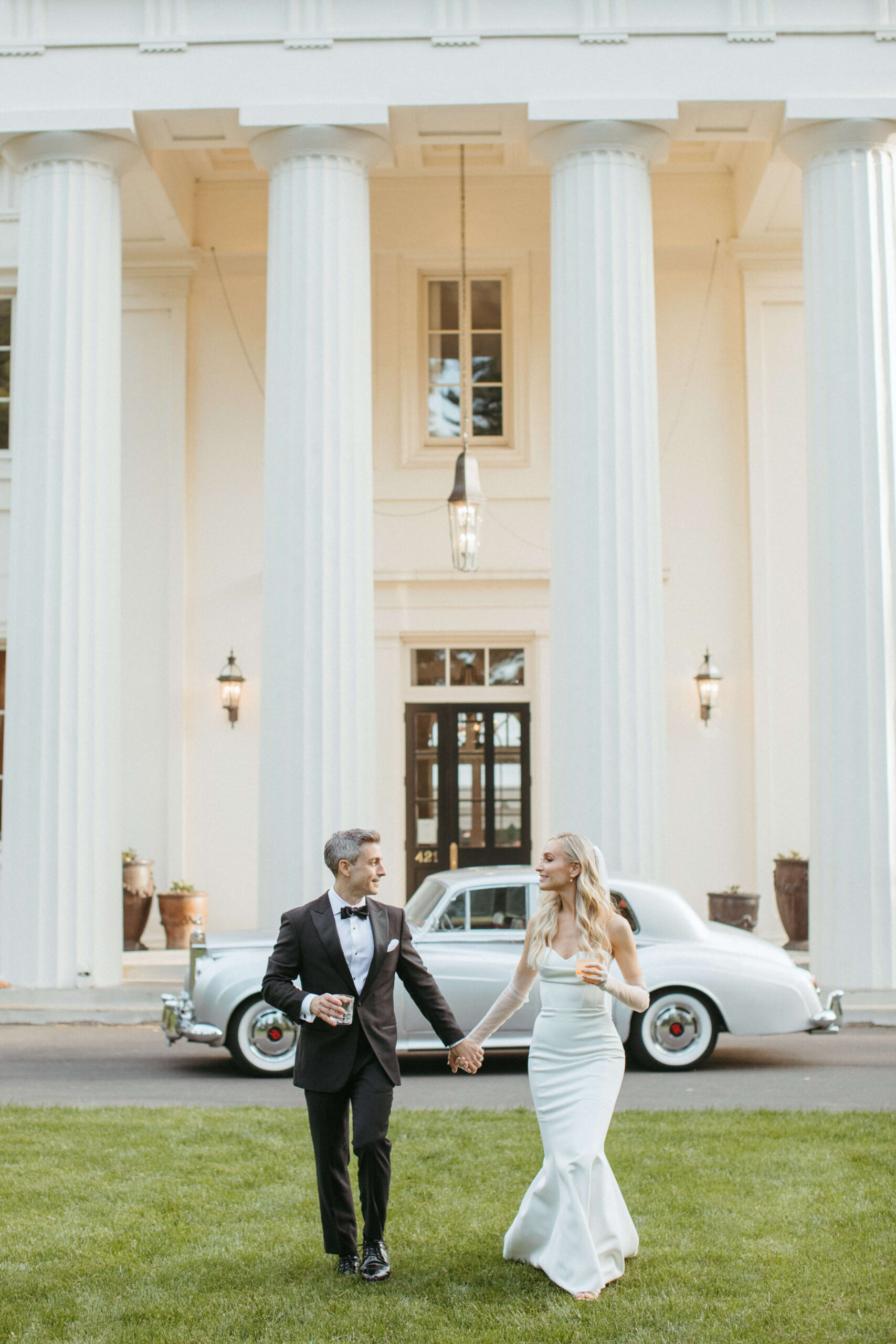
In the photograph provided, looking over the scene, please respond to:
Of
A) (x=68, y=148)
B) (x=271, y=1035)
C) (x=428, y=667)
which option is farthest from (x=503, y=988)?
(x=68, y=148)

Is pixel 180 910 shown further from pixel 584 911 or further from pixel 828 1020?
pixel 584 911

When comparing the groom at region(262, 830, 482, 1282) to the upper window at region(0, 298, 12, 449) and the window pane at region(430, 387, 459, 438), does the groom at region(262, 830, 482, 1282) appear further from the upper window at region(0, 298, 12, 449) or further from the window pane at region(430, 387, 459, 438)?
the upper window at region(0, 298, 12, 449)

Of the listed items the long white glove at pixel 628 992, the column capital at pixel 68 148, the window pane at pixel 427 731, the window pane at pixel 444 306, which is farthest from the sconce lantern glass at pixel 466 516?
the long white glove at pixel 628 992

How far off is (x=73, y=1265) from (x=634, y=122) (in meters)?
11.3

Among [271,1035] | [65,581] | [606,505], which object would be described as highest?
[606,505]

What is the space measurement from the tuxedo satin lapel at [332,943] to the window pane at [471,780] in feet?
38.6

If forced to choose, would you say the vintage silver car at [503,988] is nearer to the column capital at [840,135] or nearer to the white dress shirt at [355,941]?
the white dress shirt at [355,941]

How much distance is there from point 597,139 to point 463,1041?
407 inches

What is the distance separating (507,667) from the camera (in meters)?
17.2

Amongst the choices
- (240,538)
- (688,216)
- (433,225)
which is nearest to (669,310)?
(688,216)

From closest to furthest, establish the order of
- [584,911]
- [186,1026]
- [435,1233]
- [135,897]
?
[584,911]
[435,1233]
[186,1026]
[135,897]

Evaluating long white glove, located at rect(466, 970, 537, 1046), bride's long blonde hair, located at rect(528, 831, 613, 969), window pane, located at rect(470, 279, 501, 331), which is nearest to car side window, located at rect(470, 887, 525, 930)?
long white glove, located at rect(466, 970, 537, 1046)

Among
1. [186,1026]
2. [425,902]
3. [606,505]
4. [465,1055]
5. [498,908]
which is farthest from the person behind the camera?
[606,505]

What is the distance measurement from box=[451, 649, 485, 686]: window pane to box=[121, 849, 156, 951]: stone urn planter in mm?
4182
